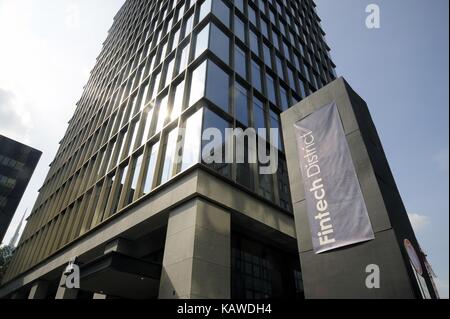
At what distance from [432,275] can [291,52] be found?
27905 millimetres

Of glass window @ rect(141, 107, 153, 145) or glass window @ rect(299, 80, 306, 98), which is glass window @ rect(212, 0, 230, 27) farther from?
glass window @ rect(299, 80, 306, 98)

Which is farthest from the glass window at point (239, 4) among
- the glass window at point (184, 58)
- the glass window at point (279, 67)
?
the glass window at point (184, 58)

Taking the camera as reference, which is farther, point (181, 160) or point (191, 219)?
point (181, 160)

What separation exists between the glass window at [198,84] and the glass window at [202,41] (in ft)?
4.23

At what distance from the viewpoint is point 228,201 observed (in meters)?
14.6

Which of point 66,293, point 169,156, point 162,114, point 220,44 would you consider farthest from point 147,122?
point 66,293

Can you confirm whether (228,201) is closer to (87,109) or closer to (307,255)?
(307,255)

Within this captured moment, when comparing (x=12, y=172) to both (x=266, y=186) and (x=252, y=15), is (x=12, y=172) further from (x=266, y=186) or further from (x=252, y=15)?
(x=266, y=186)

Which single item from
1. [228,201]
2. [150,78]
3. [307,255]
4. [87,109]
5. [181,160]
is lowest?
[307,255]

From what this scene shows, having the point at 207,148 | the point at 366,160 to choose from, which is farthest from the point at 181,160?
the point at 366,160

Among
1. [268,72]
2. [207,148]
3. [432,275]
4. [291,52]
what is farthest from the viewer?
[291,52]

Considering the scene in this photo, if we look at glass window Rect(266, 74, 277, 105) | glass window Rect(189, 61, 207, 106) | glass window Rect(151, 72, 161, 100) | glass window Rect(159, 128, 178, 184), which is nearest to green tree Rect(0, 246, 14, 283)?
glass window Rect(151, 72, 161, 100)

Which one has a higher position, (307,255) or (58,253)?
(58,253)
